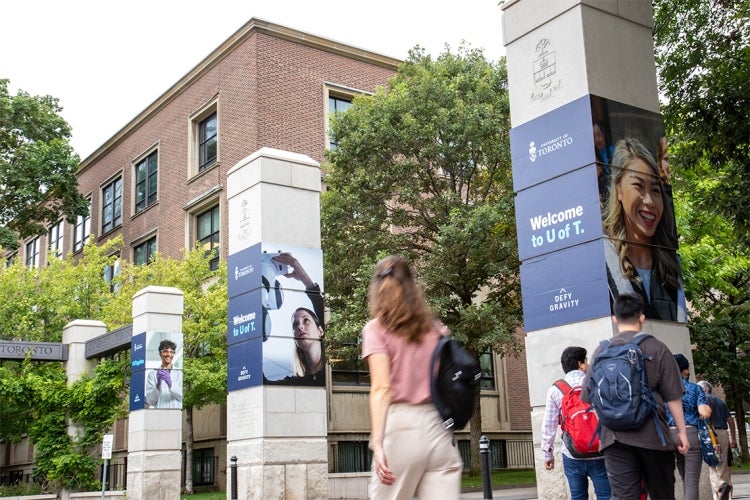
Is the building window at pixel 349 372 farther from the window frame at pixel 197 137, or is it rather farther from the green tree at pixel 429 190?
the window frame at pixel 197 137

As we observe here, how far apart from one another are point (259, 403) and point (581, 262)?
21.7ft

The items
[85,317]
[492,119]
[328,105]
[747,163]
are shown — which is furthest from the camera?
[328,105]

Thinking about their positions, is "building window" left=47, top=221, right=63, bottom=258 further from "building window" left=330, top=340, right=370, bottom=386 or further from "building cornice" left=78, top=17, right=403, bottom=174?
"building window" left=330, top=340, right=370, bottom=386

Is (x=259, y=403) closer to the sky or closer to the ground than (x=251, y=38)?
closer to the ground

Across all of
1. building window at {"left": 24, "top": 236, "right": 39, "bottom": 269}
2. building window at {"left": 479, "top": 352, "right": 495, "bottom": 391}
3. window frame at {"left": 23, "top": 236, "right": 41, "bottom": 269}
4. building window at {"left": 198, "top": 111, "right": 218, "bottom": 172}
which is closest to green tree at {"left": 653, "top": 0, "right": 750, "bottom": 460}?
building window at {"left": 479, "top": 352, "right": 495, "bottom": 391}

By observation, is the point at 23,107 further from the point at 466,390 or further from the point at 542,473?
the point at 466,390

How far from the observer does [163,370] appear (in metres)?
19.5

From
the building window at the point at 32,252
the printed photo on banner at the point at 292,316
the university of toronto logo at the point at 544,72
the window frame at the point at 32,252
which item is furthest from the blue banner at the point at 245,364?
the building window at the point at 32,252

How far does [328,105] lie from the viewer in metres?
31.5

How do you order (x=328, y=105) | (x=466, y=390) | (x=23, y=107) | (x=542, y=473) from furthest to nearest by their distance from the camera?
(x=23, y=107)
(x=328, y=105)
(x=542, y=473)
(x=466, y=390)

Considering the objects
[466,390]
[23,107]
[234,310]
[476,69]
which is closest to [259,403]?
[234,310]

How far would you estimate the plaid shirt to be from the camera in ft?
21.6

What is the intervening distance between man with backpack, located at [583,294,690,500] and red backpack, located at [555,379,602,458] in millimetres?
968

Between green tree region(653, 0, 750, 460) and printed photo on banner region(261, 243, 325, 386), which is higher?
green tree region(653, 0, 750, 460)
